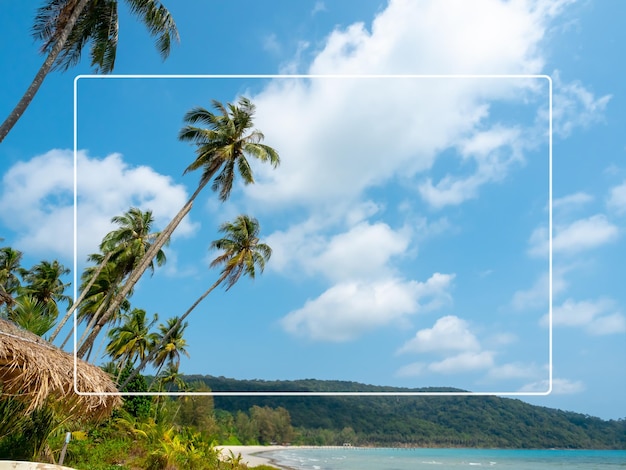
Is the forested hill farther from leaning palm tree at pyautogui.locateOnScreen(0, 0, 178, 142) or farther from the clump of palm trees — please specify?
leaning palm tree at pyautogui.locateOnScreen(0, 0, 178, 142)

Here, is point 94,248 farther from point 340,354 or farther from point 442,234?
point 442,234

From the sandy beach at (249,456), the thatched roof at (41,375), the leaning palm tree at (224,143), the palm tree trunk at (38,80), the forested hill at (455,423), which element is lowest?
the sandy beach at (249,456)

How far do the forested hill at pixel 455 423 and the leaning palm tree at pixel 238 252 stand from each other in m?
7.10

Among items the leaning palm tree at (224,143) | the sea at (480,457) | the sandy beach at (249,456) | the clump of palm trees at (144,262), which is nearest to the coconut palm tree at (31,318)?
the clump of palm trees at (144,262)

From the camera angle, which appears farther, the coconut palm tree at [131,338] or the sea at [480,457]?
the sea at [480,457]

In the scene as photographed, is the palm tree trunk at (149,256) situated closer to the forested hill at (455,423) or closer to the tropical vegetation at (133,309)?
the tropical vegetation at (133,309)

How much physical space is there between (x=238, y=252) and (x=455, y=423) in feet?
69.3

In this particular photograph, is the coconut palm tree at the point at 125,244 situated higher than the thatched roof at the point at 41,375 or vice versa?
the coconut palm tree at the point at 125,244

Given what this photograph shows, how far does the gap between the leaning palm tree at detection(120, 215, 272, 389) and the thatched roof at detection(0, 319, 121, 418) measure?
38.9 ft

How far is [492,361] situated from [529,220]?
1929mm

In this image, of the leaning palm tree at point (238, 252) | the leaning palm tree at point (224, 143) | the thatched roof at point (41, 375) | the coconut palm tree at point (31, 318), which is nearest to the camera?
the thatched roof at point (41, 375)

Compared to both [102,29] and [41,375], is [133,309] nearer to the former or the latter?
[102,29]

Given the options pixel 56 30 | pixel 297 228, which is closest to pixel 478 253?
pixel 297 228

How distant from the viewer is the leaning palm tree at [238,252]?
60.3 ft
